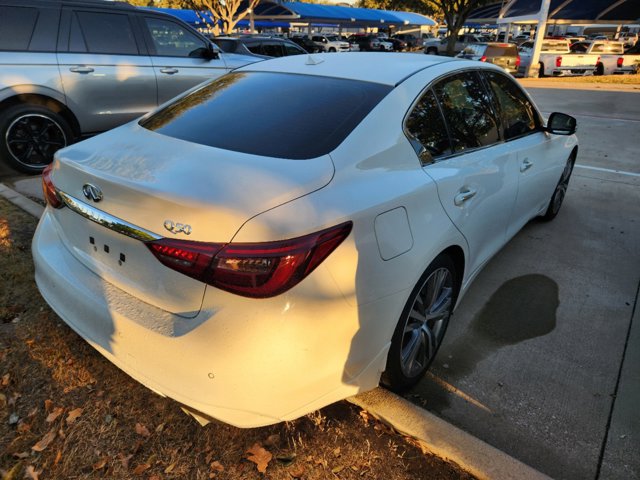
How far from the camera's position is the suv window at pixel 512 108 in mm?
3348

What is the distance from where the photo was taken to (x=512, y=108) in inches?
140

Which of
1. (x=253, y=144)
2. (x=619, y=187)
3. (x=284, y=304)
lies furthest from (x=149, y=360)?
(x=619, y=187)

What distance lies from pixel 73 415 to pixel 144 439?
1.23ft

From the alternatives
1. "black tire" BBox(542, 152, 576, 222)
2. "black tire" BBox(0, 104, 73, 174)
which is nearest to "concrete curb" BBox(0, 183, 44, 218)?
"black tire" BBox(0, 104, 73, 174)

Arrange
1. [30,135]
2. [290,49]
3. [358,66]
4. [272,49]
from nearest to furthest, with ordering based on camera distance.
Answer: [358,66], [30,135], [272,49], [290,49]

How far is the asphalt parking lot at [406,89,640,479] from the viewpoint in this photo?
2252mm

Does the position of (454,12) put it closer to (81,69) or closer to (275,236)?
(81,69)

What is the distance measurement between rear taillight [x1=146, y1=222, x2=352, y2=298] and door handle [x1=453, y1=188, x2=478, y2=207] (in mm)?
1079

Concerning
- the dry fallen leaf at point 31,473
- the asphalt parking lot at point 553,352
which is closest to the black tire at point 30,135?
the asphalt parking lot at point 553,352

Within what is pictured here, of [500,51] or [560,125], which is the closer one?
[560,125]

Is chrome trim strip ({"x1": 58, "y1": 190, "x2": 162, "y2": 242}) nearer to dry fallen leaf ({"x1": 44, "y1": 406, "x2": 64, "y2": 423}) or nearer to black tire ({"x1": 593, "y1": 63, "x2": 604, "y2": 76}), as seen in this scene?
dry fallen leaf ({"x1": 44, "y1": 406, "x2": 64, "y2": 423})

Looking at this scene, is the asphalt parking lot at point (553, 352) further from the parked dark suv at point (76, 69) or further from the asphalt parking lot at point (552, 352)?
the parked dark suv at point (76, 69)

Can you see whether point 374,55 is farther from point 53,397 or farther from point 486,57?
point 486,57

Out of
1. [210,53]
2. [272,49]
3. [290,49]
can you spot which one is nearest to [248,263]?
[210,53]
